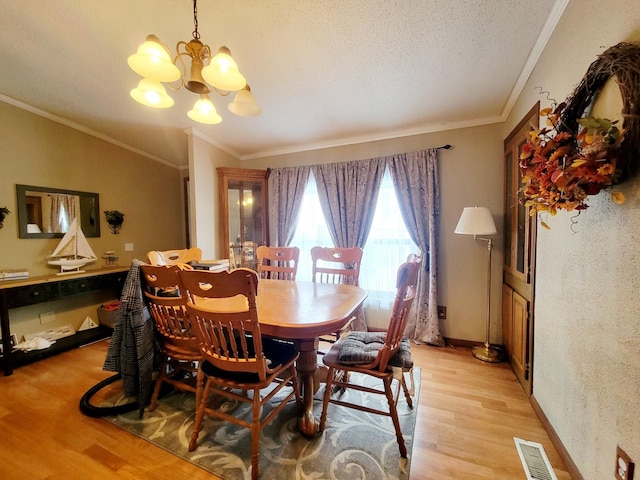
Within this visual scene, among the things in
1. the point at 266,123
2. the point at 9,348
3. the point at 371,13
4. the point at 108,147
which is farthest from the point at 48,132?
the point at 371,13

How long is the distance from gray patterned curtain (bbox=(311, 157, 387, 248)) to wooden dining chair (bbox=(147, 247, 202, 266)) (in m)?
1.60

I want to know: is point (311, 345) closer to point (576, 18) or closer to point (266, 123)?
point (576, 18)

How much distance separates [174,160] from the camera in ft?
14.1

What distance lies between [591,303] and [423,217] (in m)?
1.80

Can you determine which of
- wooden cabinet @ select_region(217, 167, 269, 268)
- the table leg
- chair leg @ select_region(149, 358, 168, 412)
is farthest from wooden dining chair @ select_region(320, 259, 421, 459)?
wooden cabinet @ select_region(217, 167, 269, 268)

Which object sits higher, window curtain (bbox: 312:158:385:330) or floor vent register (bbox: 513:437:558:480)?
window curtain (bbox: 312:158:385:330)

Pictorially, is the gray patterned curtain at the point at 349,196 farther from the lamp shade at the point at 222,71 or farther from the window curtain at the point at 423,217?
the lamp shade at the point at 222,71

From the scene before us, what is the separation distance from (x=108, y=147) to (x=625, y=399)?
5.11 metres

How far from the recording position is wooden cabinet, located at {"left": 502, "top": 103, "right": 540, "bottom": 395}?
1884mm

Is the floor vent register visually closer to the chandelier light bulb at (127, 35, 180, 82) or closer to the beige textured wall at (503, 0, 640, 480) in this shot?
the beige textured wall at (503, 0, 640, 480)

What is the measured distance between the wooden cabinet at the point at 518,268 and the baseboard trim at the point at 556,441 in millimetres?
151

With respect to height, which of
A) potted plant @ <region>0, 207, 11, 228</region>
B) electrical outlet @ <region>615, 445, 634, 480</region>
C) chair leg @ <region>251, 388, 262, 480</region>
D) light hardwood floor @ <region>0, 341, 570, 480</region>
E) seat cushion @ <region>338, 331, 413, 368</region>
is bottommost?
light hardwood floor @ <region>0, 341, 570, 480</region>

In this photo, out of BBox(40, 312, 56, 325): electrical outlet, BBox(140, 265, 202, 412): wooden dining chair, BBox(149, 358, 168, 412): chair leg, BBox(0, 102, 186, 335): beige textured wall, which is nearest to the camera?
BBox(140, 265, 202, 412): wooden dining chair

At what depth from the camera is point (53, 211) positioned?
303cm
